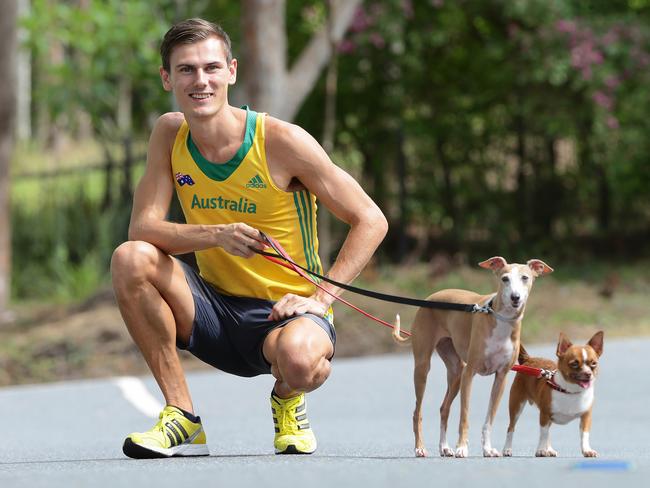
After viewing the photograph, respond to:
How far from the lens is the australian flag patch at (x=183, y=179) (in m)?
6.35

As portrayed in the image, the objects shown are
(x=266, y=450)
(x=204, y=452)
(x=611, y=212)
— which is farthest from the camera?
(x=611, y=212)

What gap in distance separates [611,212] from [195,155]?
16682 mm

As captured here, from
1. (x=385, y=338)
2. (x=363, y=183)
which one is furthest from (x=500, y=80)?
(x=385, y=338)

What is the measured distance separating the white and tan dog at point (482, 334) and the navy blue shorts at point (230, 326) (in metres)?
0.57

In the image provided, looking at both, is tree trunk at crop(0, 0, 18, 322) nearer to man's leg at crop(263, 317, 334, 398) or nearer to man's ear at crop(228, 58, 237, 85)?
man's ear at crop(228, 58, 237, 85)

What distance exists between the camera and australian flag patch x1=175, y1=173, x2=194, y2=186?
635cm

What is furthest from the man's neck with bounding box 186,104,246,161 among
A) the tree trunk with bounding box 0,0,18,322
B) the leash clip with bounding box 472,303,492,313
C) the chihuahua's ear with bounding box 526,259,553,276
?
the tree trunk with bounding box 0,0,18,322

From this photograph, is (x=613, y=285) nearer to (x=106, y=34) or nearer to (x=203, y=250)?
(x=106, y=34)

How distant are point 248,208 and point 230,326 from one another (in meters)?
0.56

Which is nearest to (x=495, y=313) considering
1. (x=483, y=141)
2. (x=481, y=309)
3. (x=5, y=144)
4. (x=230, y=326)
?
(x=481, y=309)

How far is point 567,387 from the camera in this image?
5547 millimetres

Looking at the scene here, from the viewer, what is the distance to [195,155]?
250 inches

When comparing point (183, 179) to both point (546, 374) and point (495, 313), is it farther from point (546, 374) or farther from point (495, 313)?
point (546, 374)

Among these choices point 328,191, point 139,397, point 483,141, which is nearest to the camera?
point 328,191
